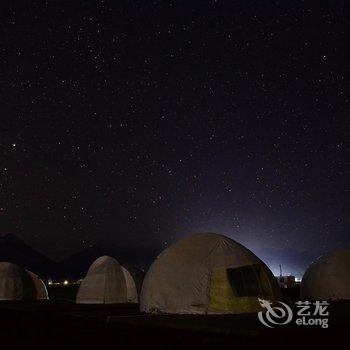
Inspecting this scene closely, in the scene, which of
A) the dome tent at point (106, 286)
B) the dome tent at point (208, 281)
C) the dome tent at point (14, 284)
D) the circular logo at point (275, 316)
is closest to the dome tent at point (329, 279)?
the dome tent at point (208, 281)

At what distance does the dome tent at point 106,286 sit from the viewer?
3319cm

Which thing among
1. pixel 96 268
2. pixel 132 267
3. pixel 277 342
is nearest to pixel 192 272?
pixel 277 342

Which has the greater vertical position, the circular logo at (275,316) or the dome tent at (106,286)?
the dome tent at (106,286)

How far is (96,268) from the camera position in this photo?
112ft

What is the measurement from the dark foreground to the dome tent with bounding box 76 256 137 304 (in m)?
13.3

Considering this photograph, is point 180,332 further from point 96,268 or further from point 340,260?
point 96,268

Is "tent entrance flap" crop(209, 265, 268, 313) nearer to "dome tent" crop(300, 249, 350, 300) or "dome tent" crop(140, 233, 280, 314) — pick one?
"dome tent" crop(140, 233, 280, 314)

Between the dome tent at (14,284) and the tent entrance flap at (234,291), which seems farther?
the dome tent at (14,284)

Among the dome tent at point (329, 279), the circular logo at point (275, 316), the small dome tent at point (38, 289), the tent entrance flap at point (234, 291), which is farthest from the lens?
the small dome tent at point (38, 289)

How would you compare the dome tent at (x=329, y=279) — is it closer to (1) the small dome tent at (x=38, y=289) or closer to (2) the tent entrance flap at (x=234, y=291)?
(2) the tent entrance flap at (x=234, y=291)

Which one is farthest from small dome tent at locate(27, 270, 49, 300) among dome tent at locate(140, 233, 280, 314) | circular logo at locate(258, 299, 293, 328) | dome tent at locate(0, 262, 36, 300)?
circular logo at locate(258, 299, 293, 328)

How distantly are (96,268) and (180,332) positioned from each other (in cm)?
1989

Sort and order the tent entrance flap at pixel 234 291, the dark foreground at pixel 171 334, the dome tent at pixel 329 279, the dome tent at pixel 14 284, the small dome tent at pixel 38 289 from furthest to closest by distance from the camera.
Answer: the small dome tent at pixel 38 289 → the dome tent at pixel 14 284 → the dome tent at pixel 329 279 → the tent entrance flap at pixel 234 291 → the dark foreground at pixel 171 334

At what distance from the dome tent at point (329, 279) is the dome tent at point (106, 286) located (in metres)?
11.0
